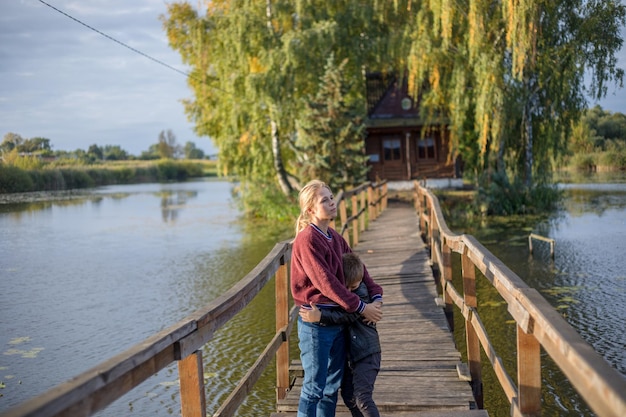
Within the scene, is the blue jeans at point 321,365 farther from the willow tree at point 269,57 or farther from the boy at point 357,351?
the willow tree at point 269,57

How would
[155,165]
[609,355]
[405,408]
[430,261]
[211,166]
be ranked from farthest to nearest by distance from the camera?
[211,166], [155,165], [430,261], [609,355], [405,408]

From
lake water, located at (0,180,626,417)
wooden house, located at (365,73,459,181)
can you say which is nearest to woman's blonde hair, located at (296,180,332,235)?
lake water, located at (0,180,626,417)

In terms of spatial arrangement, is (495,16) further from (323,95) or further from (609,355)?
(609,355)

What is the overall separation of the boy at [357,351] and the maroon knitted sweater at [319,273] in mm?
64

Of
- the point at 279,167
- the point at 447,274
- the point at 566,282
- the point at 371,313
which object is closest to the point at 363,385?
the point at 371,313

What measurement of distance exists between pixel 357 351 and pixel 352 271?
1.48 feet

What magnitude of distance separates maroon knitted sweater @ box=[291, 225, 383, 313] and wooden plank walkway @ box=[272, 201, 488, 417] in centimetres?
105

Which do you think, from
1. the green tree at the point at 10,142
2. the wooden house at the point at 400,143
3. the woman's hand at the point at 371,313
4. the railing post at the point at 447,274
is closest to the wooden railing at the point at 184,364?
the woman's hand at the point at 371,313

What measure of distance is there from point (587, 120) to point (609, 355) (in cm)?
3108

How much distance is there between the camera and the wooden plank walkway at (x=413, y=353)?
14.1 feet

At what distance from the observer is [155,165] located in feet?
Result: 241

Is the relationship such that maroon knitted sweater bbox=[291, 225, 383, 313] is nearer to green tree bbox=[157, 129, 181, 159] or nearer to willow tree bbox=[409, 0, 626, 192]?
willow tree bbox=[409, 0, 626, 192]

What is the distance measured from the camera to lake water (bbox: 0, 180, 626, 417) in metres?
7.68

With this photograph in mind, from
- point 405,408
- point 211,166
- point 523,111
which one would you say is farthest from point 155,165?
point 405,408
